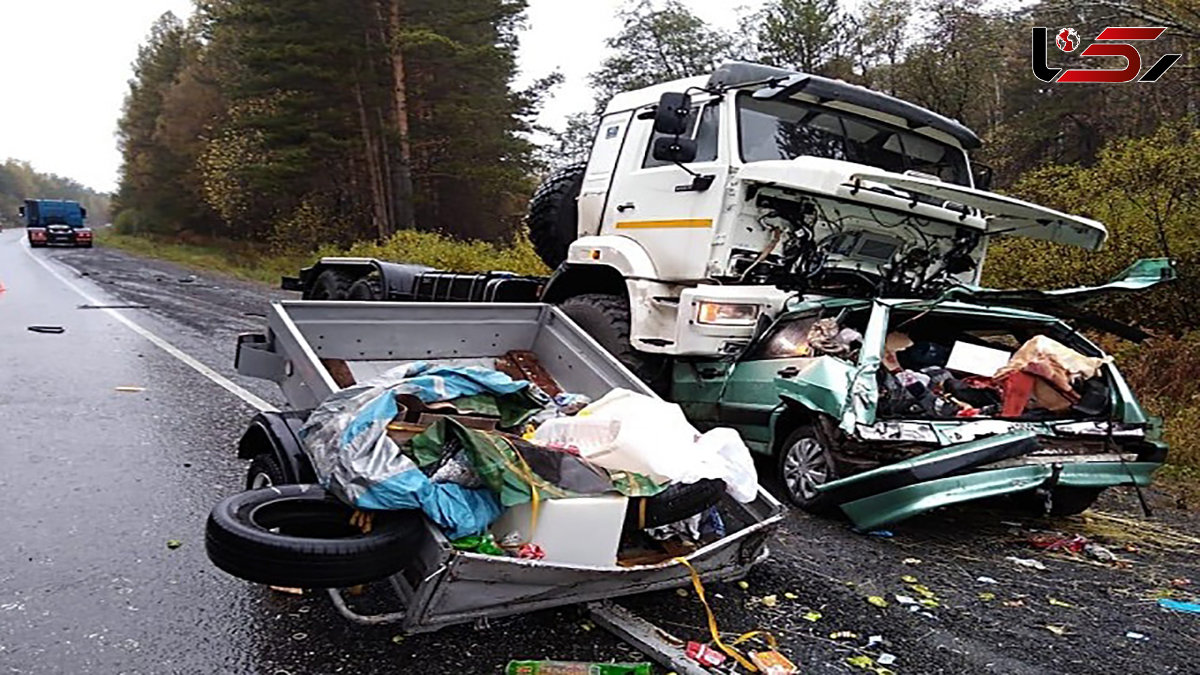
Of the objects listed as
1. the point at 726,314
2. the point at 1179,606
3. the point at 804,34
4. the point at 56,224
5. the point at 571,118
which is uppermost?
the point at 804,34

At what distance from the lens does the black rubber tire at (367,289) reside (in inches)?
348

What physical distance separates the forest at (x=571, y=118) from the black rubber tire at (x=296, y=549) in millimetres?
6374

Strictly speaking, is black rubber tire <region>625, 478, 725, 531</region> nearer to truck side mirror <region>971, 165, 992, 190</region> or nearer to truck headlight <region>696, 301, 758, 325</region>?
truck headlight <region>696, 301, 758, 325</region>

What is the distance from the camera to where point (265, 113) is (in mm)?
25094

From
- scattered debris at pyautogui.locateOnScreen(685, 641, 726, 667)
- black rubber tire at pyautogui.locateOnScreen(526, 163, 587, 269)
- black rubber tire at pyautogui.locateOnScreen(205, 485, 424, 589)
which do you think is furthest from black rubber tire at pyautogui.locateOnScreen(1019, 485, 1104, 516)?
black rubber tire at pyautogui.locateOnScreen(526, 163, 587, 269)

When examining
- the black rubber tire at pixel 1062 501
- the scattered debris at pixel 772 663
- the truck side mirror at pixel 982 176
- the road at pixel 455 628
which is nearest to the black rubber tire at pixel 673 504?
the road at pixel 455 628

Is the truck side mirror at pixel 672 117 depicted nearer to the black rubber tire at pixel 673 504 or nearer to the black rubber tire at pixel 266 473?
the black rubber tire at pixel 673 504

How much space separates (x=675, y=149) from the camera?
18.5 ft

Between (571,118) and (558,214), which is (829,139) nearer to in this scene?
(558,214)

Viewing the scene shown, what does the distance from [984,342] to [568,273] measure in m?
3.27

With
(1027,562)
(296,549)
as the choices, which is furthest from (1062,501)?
(296,549)

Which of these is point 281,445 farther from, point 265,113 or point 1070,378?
point 265,113

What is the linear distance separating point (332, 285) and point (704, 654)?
25.7 ft

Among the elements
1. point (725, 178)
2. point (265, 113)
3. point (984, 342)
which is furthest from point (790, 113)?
point (265, 113)
